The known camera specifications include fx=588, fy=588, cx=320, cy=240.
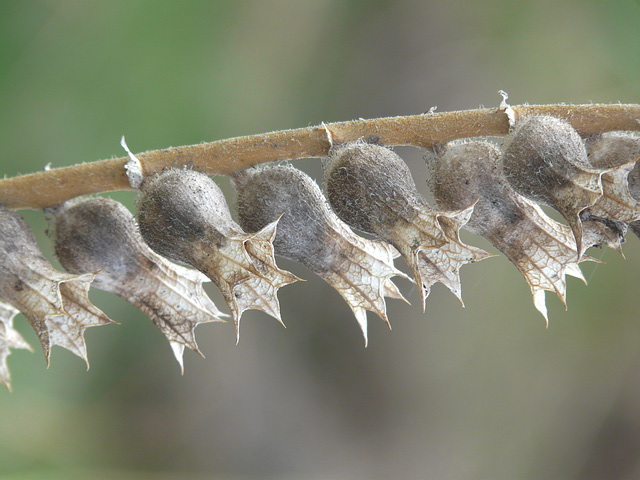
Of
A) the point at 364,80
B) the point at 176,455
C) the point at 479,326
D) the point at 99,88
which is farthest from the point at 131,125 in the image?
the point at 479,326

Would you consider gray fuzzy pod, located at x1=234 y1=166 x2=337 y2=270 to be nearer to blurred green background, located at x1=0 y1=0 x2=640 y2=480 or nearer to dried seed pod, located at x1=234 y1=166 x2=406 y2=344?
dried seed pod, located at x1=234 y1=166 x2=406 y2=344

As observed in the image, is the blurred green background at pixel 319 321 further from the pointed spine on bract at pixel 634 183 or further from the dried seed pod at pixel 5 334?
the pointed spine on bract at pixel 634 183

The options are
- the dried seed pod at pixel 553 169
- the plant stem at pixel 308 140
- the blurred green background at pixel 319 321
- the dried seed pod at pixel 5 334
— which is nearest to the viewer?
the dried seed pod at pixel 553 169

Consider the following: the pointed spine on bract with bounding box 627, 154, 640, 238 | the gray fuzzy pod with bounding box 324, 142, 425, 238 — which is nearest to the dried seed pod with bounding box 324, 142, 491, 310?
the gray fuzzy pod with bounding box 324, 142, 425, 238

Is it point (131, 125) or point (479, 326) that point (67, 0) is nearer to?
point (131, 125)

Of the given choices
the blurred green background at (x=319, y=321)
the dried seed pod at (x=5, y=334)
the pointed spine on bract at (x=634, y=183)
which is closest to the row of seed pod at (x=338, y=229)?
the pointed spine on bract at (x=634, y=183)

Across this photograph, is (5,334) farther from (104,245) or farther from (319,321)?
(319,321)

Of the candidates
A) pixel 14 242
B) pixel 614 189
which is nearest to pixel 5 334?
pixel 14 242
